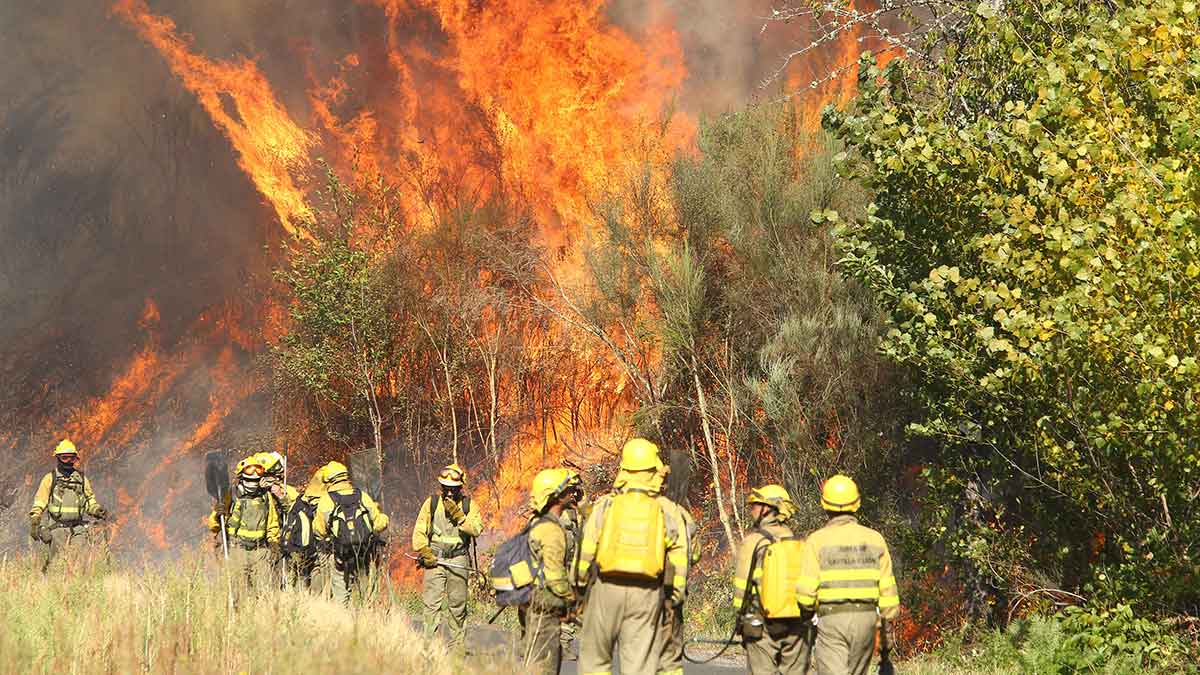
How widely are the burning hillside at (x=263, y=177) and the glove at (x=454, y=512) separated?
9190 mm

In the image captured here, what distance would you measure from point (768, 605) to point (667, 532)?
1.13 meters

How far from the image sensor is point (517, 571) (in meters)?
9.21

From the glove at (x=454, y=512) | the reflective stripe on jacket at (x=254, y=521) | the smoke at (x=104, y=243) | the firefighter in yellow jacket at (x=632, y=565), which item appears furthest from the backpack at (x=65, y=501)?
the smoke at (x=104, y=243)

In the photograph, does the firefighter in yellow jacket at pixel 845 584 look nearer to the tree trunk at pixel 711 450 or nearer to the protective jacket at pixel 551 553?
the protective jacket at pixel 551 553

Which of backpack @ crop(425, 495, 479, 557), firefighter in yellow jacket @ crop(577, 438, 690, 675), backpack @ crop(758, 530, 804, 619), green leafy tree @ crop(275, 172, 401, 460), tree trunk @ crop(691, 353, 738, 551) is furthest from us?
green leafy tree @ crop(275, 172, 401, 460)

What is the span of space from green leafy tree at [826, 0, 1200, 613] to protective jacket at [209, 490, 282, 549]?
7069mm

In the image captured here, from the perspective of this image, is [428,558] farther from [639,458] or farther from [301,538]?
[639,458]

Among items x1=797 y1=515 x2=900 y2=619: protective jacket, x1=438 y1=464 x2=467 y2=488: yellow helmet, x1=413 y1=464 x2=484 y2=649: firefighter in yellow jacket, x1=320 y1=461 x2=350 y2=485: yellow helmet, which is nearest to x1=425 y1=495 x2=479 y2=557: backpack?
x1=413 y1=464 x2=484 y2=649: firefighter in yellow jacket

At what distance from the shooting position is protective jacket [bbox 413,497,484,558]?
12.2m

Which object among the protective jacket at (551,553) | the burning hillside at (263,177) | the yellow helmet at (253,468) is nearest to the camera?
the protective jacket at (551,553)

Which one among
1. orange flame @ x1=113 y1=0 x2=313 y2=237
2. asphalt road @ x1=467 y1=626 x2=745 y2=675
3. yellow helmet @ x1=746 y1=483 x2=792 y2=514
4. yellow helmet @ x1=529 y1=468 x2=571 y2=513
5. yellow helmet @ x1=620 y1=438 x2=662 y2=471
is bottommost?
asphalt road @ x1=467 y1=626 x2=745 y2=675

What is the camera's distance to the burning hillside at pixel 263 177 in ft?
84.5

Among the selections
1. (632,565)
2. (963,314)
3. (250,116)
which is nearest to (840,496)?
(632,565)

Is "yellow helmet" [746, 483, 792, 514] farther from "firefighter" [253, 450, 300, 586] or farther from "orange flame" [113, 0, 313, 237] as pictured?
"orange flame" [113, 0, 313, 237]
